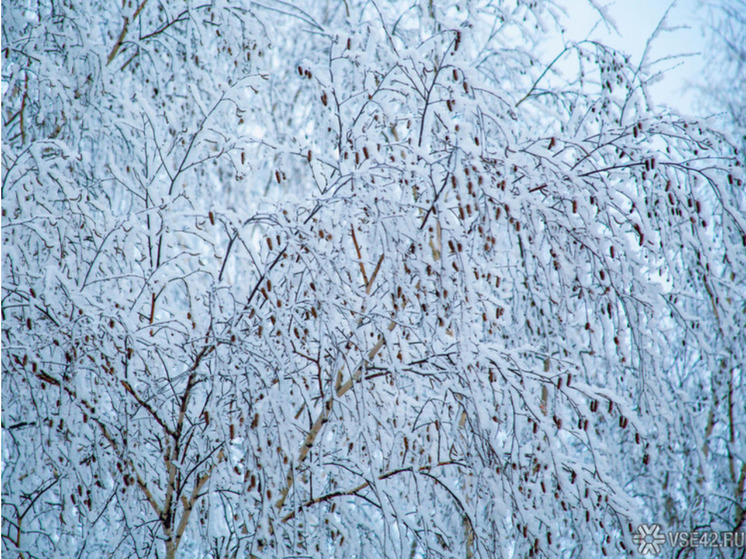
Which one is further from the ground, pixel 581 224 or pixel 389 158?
pixel 389 158

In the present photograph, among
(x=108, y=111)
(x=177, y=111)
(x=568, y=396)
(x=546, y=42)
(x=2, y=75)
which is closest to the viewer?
(x=568, y=396)

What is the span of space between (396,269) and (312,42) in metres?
4.11

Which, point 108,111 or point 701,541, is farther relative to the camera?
point 701,541

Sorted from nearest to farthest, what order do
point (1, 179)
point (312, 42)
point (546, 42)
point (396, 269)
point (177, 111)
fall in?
1. point (396, 269)
2. point (1, 179)
3. point (177, 111)
4. point (546, 42)
5. point (312, 42)

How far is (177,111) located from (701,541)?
15.1 feet

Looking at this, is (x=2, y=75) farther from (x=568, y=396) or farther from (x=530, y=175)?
(x=568, y=396)

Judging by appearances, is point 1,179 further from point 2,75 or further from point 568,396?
point 568,396

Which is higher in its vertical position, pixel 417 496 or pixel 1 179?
pixel 1 179

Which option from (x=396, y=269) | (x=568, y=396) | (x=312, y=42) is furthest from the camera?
(x=312, y=42)

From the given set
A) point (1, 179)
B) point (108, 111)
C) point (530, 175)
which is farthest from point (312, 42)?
point (530, 175)

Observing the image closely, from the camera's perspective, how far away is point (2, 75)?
3061 millimetres

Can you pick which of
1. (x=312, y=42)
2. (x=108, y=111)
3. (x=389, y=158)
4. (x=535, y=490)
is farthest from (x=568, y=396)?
(x=312, y=42)

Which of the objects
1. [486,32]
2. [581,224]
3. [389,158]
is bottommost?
[581,224]

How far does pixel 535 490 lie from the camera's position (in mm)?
2328
